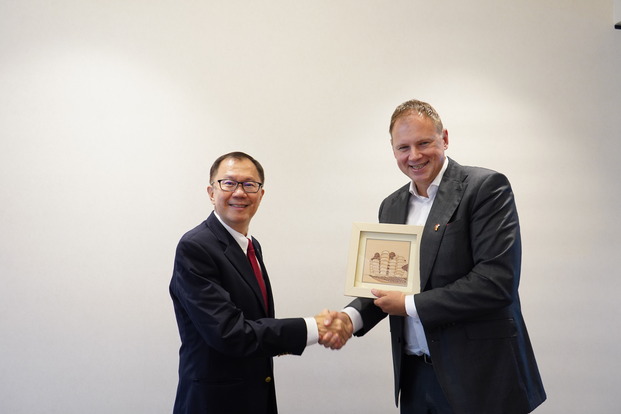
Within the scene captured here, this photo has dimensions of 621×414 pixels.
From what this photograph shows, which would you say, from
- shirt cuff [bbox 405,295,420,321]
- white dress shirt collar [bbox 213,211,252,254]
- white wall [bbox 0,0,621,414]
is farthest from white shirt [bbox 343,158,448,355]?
white wall [bbox 0,0,621,414]

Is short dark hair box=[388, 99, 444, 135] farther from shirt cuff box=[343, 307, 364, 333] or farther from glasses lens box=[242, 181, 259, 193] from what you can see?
shirt cuff box=[343, 307, 364, 333]

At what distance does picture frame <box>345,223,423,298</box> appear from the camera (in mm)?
1972

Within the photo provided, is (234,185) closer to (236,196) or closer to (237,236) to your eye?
(236,196)

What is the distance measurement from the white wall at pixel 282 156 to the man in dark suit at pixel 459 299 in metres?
1.32

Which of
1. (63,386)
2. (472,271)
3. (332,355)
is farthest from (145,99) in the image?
(472,271)

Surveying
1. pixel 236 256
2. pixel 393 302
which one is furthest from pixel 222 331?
pixel 393 302

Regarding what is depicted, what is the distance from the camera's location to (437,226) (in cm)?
194

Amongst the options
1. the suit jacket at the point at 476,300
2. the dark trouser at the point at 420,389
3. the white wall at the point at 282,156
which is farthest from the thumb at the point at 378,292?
the white wall at the point at 282,156

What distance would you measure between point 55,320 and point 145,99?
1.58 metres

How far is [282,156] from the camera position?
3379 millimetres

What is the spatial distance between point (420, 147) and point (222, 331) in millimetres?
1102

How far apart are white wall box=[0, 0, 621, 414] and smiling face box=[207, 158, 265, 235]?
1.17m

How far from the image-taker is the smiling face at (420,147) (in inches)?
80.6

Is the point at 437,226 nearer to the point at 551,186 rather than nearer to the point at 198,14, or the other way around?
the point at 551,186
